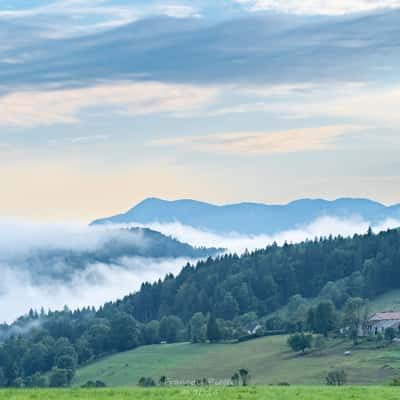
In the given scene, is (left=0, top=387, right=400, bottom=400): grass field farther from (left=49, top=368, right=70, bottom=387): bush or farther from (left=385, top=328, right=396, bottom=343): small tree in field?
(left=49, top=368, right=70, bottom=387): bush

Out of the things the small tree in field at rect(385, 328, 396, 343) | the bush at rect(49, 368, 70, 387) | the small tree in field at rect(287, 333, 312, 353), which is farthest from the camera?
the bush at rect(49, 368, 70, 387)

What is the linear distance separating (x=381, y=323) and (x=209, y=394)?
15199 cm

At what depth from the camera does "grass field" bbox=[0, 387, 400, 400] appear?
42625 mm

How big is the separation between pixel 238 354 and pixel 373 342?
29801 mm

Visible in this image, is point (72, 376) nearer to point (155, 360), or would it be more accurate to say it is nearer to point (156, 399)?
point (155, 360)

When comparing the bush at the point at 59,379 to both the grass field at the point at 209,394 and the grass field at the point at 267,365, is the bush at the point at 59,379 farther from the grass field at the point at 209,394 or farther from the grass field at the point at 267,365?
the grass field at the point at 209,394

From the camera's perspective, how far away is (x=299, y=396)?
4306 centimetres

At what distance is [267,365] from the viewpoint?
165375 mm

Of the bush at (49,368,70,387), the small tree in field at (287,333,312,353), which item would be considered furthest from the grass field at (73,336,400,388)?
the bush at (49,368,70,387)

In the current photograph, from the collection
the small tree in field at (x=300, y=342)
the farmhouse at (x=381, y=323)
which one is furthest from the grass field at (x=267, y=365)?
the farmhouse at (x=381, y=323)

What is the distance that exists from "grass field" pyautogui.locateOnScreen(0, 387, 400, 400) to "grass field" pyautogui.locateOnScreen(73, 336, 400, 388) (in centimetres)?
7636

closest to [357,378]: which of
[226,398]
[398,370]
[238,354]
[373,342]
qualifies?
[398,370]

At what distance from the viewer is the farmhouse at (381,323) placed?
184 m

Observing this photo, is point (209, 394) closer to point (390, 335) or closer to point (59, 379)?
point (390, 335)
